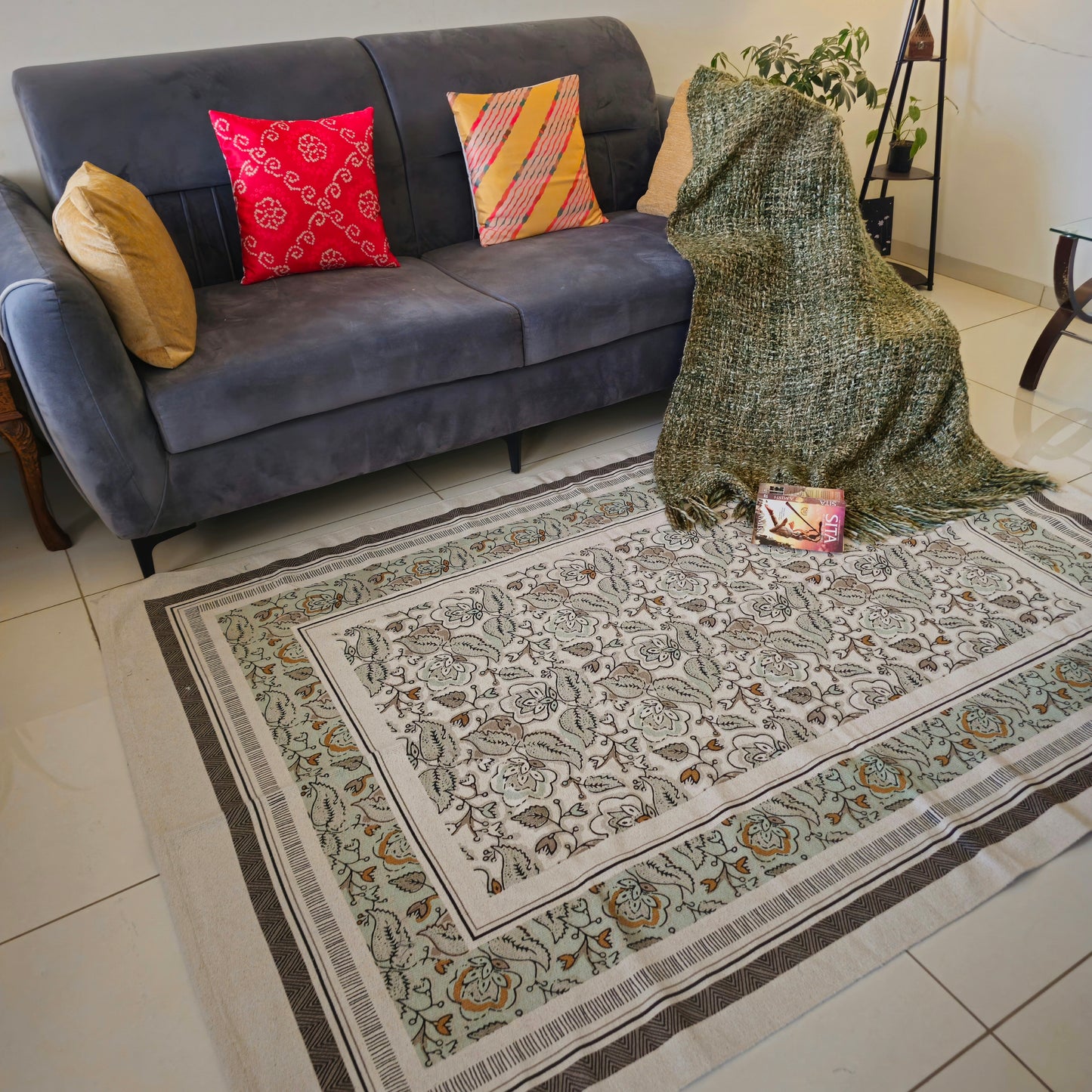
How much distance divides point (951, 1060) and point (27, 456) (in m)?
2.01

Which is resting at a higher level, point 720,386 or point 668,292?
point 668,292

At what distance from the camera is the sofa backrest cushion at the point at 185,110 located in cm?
210

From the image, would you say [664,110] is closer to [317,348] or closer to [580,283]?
[580,283]

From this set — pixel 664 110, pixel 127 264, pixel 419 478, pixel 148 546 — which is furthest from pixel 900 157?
pixel 148 546

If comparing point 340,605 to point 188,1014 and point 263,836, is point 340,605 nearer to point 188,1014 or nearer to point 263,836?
point 263,836

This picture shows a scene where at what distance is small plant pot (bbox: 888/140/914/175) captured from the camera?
3.23m

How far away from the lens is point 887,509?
6.93ft

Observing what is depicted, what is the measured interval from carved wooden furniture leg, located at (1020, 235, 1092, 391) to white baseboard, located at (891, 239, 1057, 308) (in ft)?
2.36

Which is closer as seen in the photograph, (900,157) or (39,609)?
(39,609)

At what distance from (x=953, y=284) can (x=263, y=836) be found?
3241 mm

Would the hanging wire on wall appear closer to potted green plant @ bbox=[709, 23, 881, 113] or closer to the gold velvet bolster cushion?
potted green plant @ bbox=[709, 23, 881, 113]

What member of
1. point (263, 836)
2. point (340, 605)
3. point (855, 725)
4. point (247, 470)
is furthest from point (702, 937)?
point (247, 470)

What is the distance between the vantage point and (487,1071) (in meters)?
1.11

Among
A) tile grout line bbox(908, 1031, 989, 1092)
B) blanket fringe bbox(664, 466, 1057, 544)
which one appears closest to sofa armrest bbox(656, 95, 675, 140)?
blanket fringe bbox(664, 466, 1057, 544)
